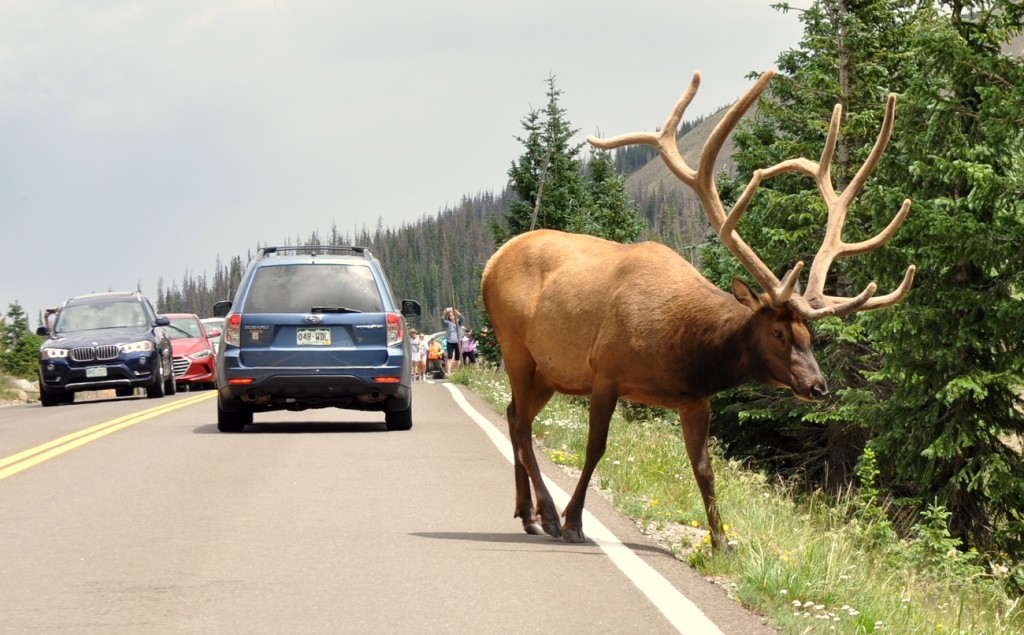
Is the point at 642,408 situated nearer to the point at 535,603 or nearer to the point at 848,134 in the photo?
the point at 848,134

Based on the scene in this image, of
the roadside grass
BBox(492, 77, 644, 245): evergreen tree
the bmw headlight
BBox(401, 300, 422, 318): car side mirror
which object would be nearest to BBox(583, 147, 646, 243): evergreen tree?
BBox(492, 77, 644, 245): evergreen tree

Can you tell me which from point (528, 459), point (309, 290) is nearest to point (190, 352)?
point (309, 290)

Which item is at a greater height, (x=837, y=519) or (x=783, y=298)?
(x=783, y=298)

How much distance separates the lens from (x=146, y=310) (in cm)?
2716

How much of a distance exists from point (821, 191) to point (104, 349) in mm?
18686

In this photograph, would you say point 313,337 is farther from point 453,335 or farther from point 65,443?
point 453,335

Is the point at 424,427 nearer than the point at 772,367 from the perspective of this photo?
No

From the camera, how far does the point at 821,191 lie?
866 centimetres

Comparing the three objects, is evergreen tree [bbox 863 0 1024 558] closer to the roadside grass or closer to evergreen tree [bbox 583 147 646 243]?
the roadside grass

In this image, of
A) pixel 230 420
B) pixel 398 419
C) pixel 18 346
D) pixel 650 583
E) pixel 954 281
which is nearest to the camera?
pixel 650 583

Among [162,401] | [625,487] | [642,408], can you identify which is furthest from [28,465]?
[642,408]

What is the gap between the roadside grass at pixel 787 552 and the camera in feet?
21.6

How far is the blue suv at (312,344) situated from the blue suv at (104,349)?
954 cm

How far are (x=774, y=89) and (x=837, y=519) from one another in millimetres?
17564
